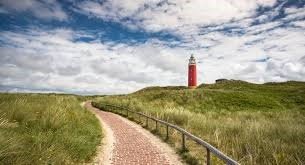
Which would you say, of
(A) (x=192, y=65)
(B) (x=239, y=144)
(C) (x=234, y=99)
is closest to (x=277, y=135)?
(B) (x=239, y=144)

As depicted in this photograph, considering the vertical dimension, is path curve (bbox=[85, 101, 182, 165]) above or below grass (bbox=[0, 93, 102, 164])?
below

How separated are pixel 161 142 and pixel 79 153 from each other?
482 centimetres

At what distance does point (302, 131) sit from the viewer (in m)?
11.4

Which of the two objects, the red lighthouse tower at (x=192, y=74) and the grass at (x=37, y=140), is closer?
the grass at (x=37, y=140)

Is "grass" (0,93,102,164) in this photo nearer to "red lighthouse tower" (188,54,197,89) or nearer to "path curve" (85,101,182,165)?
"path curve" (85,101,182,165)

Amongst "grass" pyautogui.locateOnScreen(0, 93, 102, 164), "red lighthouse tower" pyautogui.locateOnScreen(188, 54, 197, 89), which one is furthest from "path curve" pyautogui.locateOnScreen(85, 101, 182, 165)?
"red lighthouse tower" pyautogui.locateOnScreen(188, 54, 197, 89)

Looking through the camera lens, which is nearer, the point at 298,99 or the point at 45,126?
the point at 45,126

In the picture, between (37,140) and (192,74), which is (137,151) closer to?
(37,140)

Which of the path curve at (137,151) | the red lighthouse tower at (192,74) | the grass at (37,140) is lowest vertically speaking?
the path curve at (137,151)

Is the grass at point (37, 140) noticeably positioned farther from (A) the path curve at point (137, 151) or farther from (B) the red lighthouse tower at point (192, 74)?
(B) the red lighthouse tower at point (192, 74)

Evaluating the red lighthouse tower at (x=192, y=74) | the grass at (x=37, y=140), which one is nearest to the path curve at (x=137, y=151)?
the grass at (x=37, y=140)

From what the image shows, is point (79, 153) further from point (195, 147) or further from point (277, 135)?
point (277, 135)

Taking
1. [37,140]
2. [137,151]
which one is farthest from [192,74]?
[37,140]

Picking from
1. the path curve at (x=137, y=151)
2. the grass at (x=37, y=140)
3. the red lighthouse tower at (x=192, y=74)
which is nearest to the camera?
the grass at (x=37, y=140)
